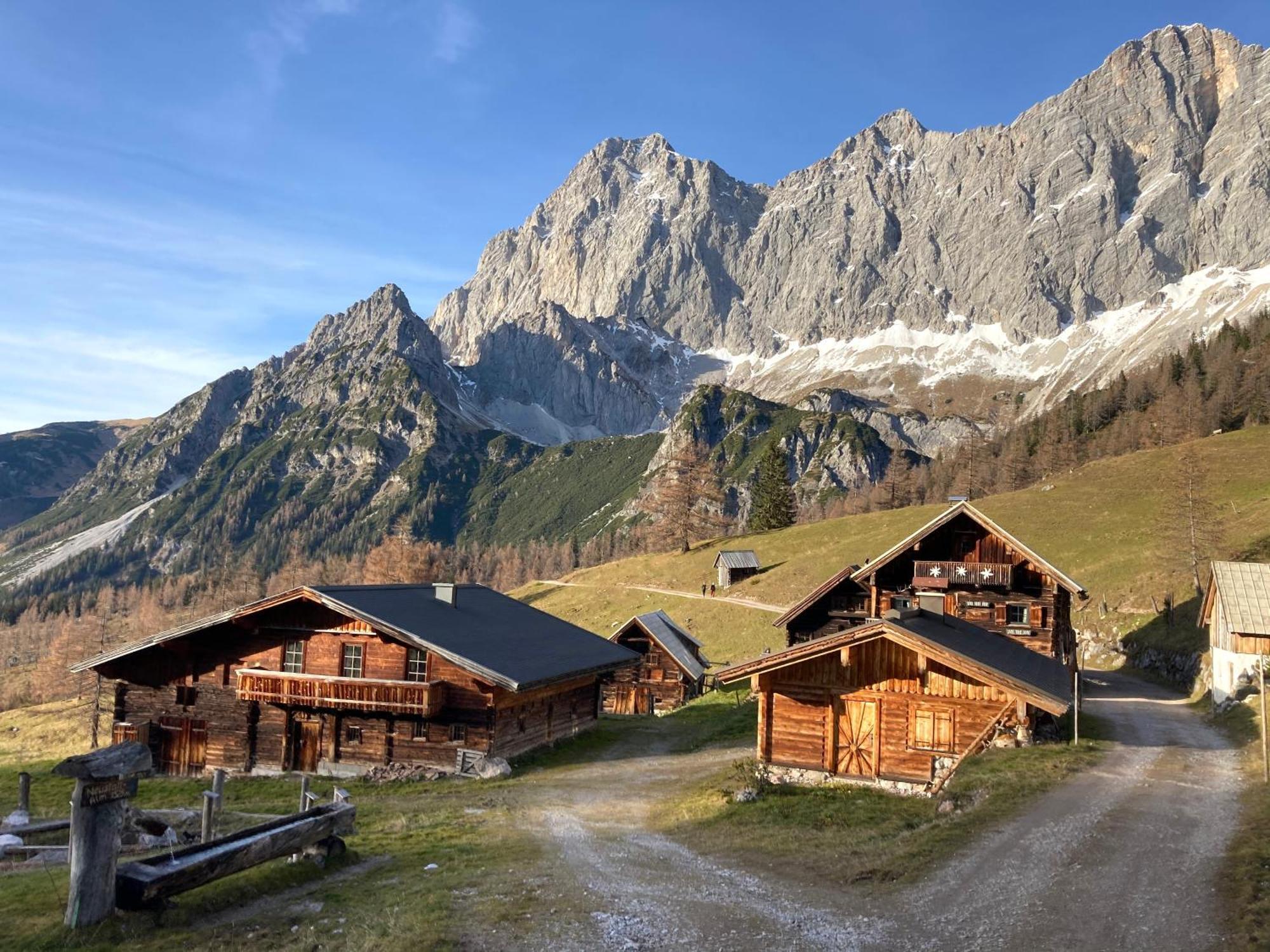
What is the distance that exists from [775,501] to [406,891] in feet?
375

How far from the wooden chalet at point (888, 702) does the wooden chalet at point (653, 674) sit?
98.9 feet

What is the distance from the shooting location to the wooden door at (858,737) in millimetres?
28266

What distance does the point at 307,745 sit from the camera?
3772 cm

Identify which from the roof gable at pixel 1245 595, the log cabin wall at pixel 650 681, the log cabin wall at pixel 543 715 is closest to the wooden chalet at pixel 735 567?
the log cabin wall at pixel 650 681

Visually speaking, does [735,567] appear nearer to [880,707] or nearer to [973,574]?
[973,574]

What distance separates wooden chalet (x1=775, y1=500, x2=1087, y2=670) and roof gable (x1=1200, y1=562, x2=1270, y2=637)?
712 cm

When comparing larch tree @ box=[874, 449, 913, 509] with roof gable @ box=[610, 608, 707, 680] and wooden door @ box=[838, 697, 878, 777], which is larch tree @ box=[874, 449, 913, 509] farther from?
wooden door @ box=[838, 697, 878, 777]

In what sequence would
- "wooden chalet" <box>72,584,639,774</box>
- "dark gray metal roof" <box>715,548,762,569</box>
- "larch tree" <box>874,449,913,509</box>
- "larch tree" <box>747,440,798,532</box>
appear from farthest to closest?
"larch tree" <box>874,449,913,509</box>, "larch tree" <box>747,440,798,532</box>, "dark gray metal roof" <box>715,548,762,569</box>, "wooden chalet" <box>72,584,639,774</box>

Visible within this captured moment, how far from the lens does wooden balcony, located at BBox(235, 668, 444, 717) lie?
114 feet

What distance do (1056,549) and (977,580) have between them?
38561 millimetres

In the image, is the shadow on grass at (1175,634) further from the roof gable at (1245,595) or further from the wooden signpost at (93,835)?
the wooden signpost at (93,835)

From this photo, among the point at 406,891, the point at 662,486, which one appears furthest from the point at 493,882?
the point at 662,486

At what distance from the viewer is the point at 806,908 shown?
1491 centimetres

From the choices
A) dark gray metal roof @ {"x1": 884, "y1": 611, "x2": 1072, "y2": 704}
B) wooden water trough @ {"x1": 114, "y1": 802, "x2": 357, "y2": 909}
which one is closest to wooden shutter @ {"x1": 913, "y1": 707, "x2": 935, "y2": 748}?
dark gray metal roof @ {"x1": 884, "y1": 611, "x2": 1072, "y2": 704}
